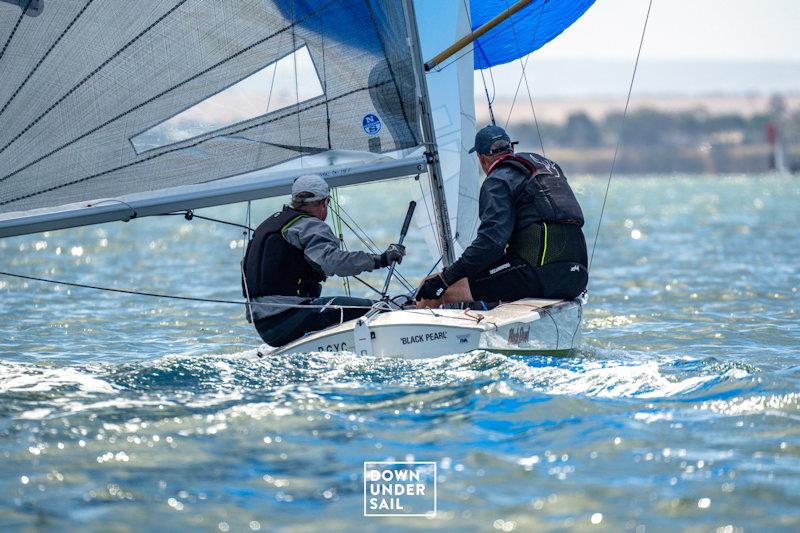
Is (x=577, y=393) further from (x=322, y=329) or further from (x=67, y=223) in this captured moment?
(x=67, y=223)

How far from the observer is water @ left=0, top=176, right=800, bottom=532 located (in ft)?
14.2

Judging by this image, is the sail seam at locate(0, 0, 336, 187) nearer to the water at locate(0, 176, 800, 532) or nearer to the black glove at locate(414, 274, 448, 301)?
the water at locate(0, 176, 800, 532)

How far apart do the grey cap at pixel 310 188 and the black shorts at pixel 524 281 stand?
1002 mm

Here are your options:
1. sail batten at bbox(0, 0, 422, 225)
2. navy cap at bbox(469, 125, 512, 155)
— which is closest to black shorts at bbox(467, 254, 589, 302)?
navy cap at bbox(469, 125, 512, 155)

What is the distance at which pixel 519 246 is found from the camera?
6.72 meters

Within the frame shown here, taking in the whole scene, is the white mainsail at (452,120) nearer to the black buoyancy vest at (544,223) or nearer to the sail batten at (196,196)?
the sail batten at (196,196)

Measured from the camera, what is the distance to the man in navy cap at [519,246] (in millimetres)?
6590

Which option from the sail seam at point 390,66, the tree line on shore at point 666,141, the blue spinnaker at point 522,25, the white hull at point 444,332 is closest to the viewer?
the white hull at point 444,332

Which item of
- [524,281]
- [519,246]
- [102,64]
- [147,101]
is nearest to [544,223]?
[519,246]

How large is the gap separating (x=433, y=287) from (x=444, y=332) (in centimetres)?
60

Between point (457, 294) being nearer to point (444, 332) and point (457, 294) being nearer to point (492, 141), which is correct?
point (444, 332)

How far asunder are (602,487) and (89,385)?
3169 mm

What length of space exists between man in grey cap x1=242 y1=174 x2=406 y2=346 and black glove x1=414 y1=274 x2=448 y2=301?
0.23 meters

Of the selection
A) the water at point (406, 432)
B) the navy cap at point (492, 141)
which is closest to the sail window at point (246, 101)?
the navy cap at point (492, 141)
